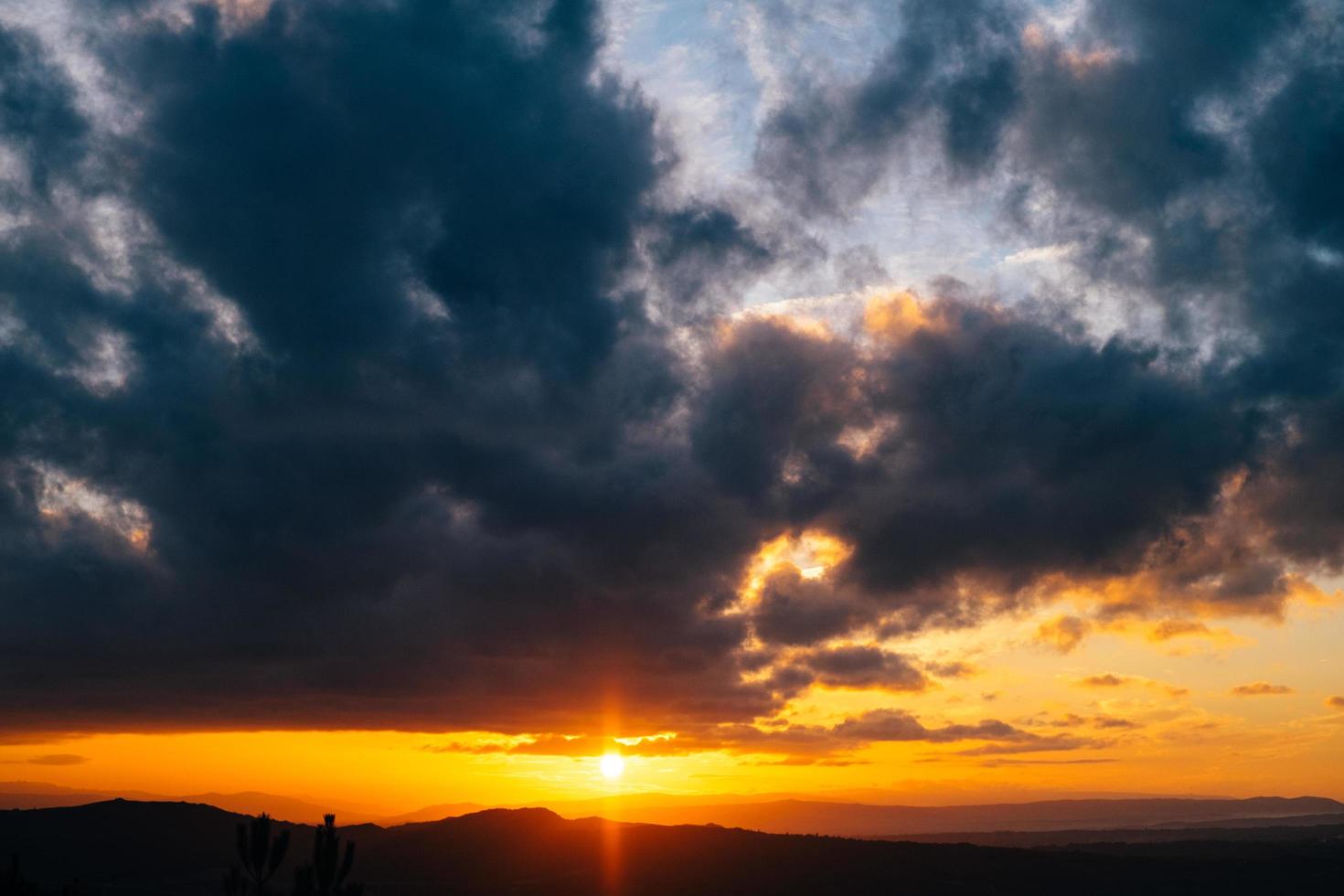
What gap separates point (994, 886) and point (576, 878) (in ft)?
221

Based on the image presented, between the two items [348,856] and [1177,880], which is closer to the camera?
[348,856]

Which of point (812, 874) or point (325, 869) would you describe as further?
point (812, 874)

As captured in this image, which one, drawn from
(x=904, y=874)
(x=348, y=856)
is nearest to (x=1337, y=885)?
(x=904, y=874)

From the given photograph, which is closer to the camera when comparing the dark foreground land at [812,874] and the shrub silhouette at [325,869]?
the shrub silhouette at [325,869]

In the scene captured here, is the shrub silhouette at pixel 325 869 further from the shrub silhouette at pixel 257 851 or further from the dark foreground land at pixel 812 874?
the dark foreground land at pixel 812 874

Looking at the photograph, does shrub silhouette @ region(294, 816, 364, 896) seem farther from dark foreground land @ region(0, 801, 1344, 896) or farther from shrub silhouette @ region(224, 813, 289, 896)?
dark foreground land @ region(0, 801, 1344, 896)

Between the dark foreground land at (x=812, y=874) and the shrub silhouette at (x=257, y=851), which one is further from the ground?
the shrub silhouette at (x=257, y=851)

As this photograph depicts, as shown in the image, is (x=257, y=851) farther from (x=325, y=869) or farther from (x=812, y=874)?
(x=812, y=874)

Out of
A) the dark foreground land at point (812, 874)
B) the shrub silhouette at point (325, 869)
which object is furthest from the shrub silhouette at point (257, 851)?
the dark foreground land at point (812, 874)

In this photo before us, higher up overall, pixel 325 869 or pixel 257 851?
pixel 257 851

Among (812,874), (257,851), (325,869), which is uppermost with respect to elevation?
(257,851)

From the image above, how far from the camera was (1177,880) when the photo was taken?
163 metres

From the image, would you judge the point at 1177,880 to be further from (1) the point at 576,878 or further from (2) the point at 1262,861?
(1) the point at 576,878

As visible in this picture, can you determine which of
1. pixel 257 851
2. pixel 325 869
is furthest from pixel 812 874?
pixel 257 851
